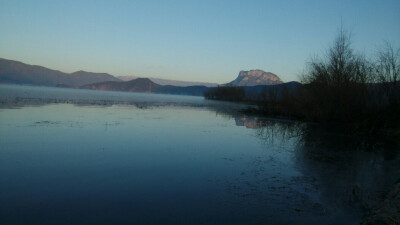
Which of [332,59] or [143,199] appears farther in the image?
[332,59]

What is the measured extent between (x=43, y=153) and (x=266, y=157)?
946 cm

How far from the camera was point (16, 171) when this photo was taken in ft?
27.3

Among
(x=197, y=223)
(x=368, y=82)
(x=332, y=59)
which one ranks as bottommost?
(x=197, y=223)

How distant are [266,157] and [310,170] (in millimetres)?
2312

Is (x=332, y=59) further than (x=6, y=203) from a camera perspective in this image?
Yes

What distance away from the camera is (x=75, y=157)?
10438 mm

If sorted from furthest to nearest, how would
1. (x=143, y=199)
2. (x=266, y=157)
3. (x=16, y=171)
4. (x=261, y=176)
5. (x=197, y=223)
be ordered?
(x=266, y=157)
(x=261, y=176)
(x=16, y=171)
(x=143, y=199)
(x=197, y=223)

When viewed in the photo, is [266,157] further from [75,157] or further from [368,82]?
[368,82]

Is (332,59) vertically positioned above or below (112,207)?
above

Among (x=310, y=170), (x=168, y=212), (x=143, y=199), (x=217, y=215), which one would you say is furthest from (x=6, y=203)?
(x=310, y=170)

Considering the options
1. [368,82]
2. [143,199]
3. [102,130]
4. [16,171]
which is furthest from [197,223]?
[368,82]

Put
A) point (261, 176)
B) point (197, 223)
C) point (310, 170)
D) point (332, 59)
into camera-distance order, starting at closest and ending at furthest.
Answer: point (197, 223) < point (261, 176) < point (310, 170) < point (332, 59)

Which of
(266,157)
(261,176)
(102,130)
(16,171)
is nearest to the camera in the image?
(16,171)

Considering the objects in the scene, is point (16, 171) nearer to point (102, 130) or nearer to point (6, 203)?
point (6, 203)
